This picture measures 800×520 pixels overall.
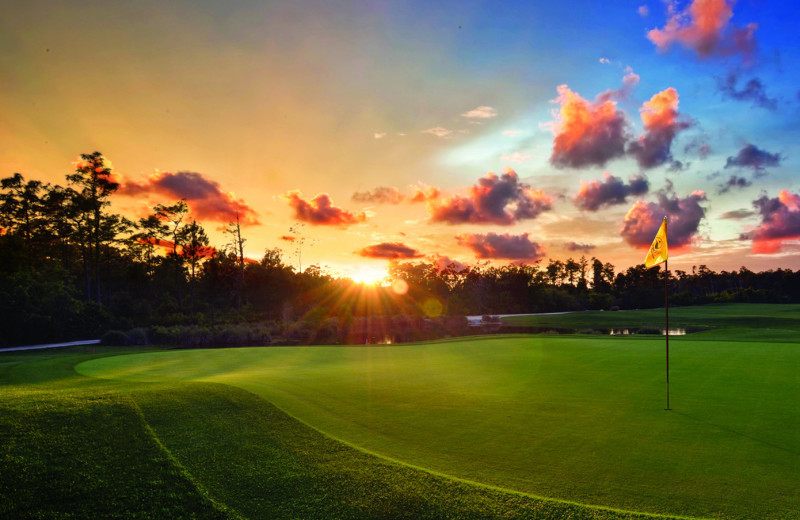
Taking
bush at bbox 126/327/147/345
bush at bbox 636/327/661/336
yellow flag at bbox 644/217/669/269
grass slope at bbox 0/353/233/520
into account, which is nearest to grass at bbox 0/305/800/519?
grass slope at bbox 0/353/233/520

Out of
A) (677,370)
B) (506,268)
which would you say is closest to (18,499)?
(677,370)

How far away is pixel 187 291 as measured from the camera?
50.5 metres

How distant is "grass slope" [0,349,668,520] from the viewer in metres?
3.34

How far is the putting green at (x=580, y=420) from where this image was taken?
387 cm

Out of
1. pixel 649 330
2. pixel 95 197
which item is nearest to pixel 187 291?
pixel 95 197

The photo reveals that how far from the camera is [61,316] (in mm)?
27656

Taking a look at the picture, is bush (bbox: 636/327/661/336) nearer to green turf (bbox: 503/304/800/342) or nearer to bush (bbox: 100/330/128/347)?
green turf (bbox: 503/304/800/342)

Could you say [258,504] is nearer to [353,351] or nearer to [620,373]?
[620,373]

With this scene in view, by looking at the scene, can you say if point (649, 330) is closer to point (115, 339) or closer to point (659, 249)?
point (659, 249)

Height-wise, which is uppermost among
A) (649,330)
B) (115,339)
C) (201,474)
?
(201,474)

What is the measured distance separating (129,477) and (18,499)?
749 millimetres

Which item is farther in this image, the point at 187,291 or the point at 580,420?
the point at 187,291

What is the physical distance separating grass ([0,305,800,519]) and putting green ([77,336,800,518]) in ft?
0.09

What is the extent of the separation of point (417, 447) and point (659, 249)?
5881mm
